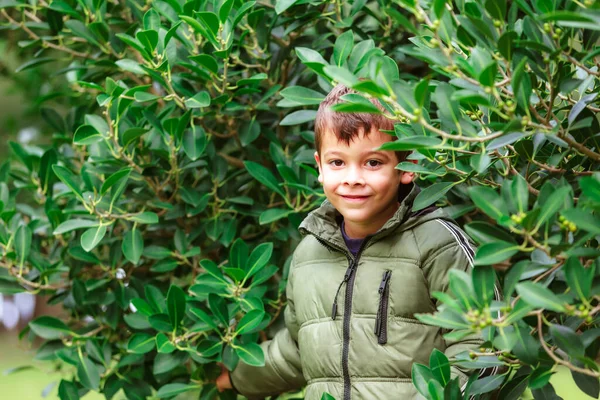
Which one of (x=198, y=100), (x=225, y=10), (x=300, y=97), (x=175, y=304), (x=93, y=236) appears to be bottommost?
(x=175, y=304)

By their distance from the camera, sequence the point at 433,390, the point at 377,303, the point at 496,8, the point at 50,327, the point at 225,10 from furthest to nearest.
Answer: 1. the point at 50,327
2. the point at 225,10
3. the point at 377,303
4. the point at 433,390
5. the point at 496,8

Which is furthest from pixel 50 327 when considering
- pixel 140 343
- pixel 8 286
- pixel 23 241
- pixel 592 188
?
pixel 592 188

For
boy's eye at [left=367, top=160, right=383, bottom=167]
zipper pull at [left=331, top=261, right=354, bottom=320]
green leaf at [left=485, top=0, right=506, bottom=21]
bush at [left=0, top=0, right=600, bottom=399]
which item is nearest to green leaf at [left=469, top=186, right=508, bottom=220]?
bush at [left=0, top=0, right=600, bottom=399]

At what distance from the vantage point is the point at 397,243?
7.81 ft

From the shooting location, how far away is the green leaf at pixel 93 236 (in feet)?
9.03

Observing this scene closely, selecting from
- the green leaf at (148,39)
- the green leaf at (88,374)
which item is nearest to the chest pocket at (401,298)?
the green leaf at (148,39)

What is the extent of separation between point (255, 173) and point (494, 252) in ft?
4.21

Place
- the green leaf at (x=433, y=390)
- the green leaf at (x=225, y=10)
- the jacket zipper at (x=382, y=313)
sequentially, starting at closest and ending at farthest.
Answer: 1. the green leaf at (x=433, y=390)
2. the jacket zipper at (x=382, y=313)
3. the green leaf at (x=225, y=10)

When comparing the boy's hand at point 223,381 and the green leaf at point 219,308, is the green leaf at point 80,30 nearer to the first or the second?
the green leaf at point 219,308

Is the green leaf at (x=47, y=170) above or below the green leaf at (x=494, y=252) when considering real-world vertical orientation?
below

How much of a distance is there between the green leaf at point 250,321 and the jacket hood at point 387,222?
0.32 m

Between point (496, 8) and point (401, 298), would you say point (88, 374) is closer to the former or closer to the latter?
point (401, 298)

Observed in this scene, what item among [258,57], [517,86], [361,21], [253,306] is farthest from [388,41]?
[517,86]

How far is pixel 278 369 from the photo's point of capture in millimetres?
2816
